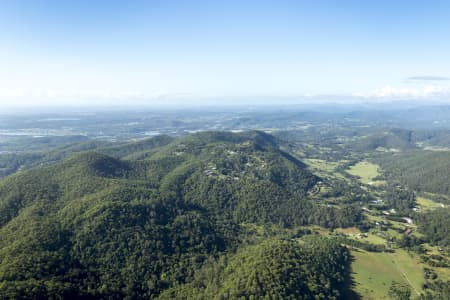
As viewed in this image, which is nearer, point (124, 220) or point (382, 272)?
point (382, 272)

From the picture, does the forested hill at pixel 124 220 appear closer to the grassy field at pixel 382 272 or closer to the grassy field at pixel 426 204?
the grassy field at pixel 382 272

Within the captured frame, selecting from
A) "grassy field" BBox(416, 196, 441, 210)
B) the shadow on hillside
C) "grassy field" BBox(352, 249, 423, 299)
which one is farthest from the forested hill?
"grassy field" BBox(416, 196, 441, 210)

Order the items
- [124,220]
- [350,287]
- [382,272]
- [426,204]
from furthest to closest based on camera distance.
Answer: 1. [426,204]
2. [124,220]
3. [382,272]
4. [350,287]

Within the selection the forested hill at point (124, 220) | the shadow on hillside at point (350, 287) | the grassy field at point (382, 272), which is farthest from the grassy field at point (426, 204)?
the shadow on hillside at point (350, 287)

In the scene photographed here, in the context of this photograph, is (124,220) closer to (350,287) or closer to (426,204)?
(350,287)

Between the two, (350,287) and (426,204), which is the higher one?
(350,287)

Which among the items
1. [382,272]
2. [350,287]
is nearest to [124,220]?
[350,287]
